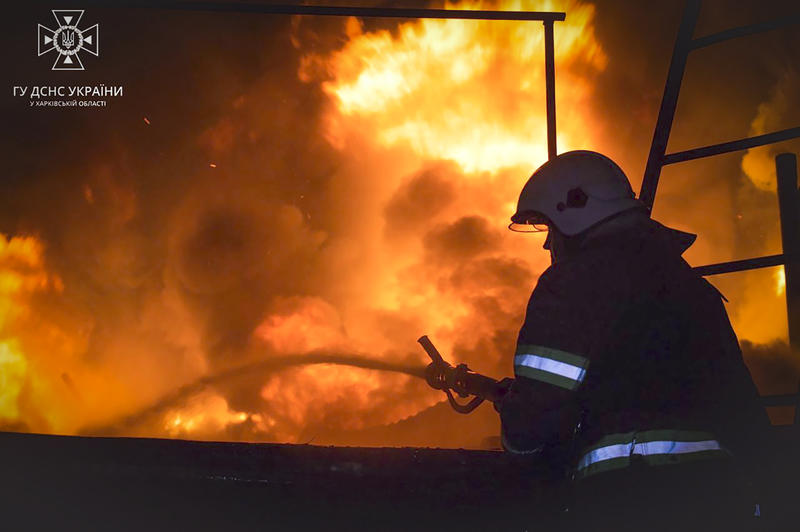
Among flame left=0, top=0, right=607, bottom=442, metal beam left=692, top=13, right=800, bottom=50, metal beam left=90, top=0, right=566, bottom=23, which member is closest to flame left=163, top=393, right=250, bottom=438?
flame left=0, top=0, right=607, bottom=442

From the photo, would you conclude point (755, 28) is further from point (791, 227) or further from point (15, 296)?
point (15, 296)

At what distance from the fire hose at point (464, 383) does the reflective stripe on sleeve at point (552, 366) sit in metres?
1.01

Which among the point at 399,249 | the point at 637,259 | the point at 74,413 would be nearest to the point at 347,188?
the point at 399,249

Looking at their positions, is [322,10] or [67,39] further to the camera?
[67,39]

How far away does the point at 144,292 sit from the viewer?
61.0 feet

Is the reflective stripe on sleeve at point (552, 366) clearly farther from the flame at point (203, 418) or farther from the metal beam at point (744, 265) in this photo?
the flame at point (203, 418)

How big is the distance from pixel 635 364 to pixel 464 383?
1.68 metres

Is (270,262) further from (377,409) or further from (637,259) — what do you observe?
(637,259)

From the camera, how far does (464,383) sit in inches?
154

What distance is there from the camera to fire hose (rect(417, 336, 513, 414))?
11.7 ft

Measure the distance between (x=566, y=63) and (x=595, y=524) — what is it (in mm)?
13721

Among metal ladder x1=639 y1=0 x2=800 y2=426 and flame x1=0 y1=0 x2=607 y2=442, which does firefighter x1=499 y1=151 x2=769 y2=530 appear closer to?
metal ladder x1=639 y1=0 x2=800 y2=426

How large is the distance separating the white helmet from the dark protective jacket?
0.41 meters

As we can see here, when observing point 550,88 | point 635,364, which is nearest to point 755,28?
point 550,88
